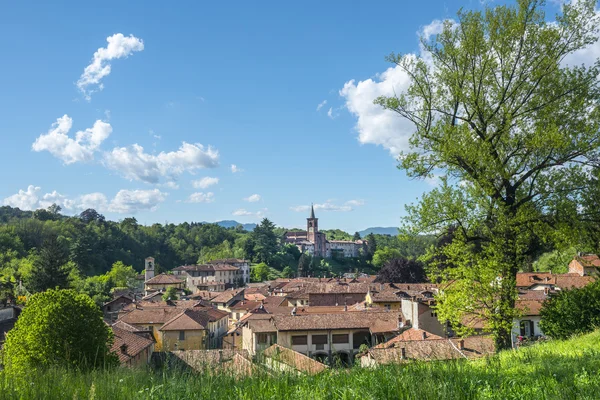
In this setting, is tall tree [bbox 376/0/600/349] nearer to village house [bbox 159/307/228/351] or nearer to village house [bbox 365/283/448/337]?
village house [bbox 365/283/448/337]

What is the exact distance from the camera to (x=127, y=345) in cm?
2302

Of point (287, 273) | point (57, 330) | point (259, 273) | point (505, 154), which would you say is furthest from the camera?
point (287, 273)

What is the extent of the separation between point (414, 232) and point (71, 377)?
7.60 metres

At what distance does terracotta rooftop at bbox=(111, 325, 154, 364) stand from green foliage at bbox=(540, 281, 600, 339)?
17495 mm

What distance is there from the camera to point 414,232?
10.1 metres

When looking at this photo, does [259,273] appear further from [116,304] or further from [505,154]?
[505,154]

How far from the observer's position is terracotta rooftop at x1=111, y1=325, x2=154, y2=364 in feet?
71.0

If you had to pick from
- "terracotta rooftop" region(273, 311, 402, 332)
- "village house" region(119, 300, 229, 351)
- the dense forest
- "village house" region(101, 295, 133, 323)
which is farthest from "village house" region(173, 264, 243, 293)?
"terracotta rooftop" region(273, 311, 402, 332)

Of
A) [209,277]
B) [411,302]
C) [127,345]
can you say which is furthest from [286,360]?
[209,277]

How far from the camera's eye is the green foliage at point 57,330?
586 inches

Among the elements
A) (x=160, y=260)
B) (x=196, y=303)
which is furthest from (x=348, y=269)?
(x=196, y=303)

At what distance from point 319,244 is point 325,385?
15398cm

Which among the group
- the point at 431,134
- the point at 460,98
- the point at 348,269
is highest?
the point at 460,98

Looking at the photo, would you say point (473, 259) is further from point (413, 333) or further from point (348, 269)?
point (348, 269)
